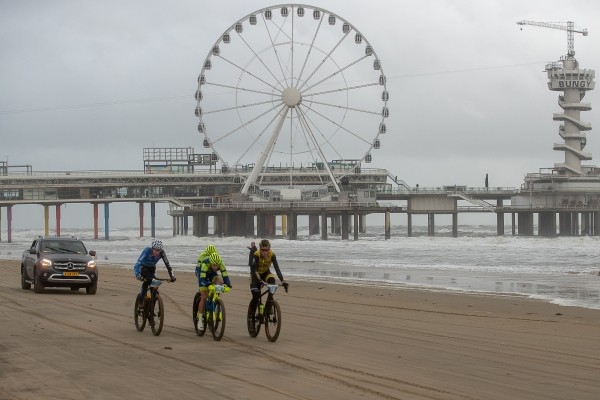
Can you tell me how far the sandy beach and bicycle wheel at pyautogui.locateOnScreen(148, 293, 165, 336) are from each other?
0.18 metres

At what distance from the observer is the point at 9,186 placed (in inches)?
4818

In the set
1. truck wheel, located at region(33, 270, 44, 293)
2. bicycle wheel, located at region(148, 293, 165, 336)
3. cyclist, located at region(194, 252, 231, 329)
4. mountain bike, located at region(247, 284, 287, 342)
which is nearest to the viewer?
mountain bike, located at region(247, 284, 287, 342)

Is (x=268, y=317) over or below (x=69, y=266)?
below

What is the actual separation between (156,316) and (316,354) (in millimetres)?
3408

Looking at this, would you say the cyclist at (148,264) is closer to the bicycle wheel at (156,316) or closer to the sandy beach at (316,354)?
the bicycle wheel at (156,316)

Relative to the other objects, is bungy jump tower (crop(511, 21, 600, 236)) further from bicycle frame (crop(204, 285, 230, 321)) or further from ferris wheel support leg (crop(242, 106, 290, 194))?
bicycle frame (crop(204, 285, 230, 321))

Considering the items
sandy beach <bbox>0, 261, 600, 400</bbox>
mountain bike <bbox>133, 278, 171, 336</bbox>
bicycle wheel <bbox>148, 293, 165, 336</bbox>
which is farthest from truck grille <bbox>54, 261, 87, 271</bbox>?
bicycle wheel <bbox>148, 293, 165, 336</bbox>

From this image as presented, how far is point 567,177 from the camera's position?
11838 centimetres

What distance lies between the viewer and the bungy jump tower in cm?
11812

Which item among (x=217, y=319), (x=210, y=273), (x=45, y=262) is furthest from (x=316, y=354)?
(x=45, y=262)

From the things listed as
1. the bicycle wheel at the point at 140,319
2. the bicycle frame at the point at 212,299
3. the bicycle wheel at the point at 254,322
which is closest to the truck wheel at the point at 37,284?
the bicycle wheel at the point at 140,319

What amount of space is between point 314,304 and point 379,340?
7.76 metres

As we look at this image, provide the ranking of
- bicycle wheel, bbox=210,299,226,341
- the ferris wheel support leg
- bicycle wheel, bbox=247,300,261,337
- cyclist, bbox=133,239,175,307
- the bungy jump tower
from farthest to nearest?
the bungy jump tower, the ferris wheel support leg, cyclist, bbox=133,239,175,307, bicycle wheel, bbox=247,300,261,337, bicycle wheel, bbox=210,299,226,341

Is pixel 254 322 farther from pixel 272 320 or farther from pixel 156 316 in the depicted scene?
pixel 156 316
